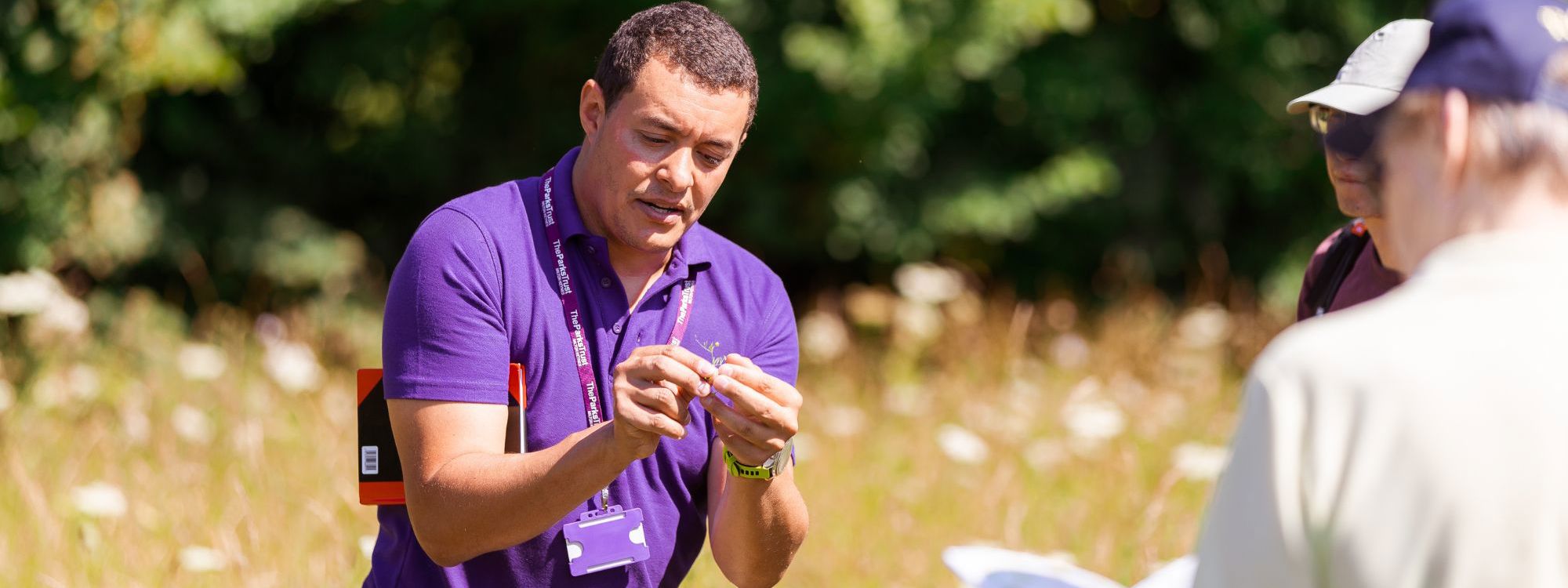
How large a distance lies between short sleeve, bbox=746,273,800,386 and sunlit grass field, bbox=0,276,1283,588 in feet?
5.30

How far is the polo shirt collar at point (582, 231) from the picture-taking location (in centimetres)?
236

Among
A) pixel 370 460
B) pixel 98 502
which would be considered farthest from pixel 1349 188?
pixel 98 502

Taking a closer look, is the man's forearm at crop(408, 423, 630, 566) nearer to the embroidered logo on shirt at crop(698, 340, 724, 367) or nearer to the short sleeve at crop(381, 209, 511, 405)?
the short sleeve at crop(381, 209, 511, 405)

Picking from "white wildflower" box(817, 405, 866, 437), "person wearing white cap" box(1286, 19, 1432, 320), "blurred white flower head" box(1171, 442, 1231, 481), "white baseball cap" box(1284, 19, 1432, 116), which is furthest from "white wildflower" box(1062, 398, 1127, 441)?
"white baseball cap" box(1284, 19, 1432, 116)

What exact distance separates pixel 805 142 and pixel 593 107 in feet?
16.7

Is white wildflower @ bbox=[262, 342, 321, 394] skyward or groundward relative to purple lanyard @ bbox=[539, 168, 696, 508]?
groundward

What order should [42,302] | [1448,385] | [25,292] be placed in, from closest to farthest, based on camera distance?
1. [1448,385]
2. [25,292]
3. [42,302]

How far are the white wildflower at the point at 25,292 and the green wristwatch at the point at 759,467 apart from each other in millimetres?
3522

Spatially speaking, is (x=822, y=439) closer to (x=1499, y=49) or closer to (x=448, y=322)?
(x=448, y=322)

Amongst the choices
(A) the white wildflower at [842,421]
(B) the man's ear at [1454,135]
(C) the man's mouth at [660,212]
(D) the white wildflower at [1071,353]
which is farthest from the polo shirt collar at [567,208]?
(D) the white wildflower at [1071,353]

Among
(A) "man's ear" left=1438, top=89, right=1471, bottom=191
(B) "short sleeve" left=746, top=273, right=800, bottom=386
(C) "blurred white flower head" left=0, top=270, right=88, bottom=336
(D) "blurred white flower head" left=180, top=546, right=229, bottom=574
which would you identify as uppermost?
(A) "man's ear" left=1438, top=89, right=1471, bottom=191

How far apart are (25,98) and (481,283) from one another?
4.50 meters

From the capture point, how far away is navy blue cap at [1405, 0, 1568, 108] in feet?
3.98

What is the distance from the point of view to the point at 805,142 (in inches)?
295
